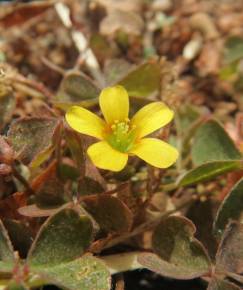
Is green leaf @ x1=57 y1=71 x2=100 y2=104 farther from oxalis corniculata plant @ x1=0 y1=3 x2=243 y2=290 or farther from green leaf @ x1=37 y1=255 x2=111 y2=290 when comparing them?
green leaf @ x1=37 y1=255 x2=111 y2=290

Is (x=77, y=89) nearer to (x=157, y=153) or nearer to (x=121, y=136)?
(x=121, y=136)

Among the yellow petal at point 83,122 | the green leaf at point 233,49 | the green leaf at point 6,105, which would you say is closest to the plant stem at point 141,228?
the yellow petal at point 83,122

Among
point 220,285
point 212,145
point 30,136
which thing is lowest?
point 220,285

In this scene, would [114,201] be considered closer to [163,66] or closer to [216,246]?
[216,246]

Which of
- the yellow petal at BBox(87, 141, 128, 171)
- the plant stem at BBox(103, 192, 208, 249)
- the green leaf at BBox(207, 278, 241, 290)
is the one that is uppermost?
the yellow petal at BBox(87, 141, 128, 171)

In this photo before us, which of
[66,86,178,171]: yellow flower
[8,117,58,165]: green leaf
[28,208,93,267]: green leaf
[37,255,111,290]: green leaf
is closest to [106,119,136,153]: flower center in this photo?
[66,86,178,171]: yellow flower

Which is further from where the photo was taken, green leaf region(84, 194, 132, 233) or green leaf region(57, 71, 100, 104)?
green leaf region(57, 71, 100, 104)

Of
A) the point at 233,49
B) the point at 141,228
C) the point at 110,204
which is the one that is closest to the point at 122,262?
the point at 141,228

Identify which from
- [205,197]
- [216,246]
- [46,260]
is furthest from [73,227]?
[205,197]
